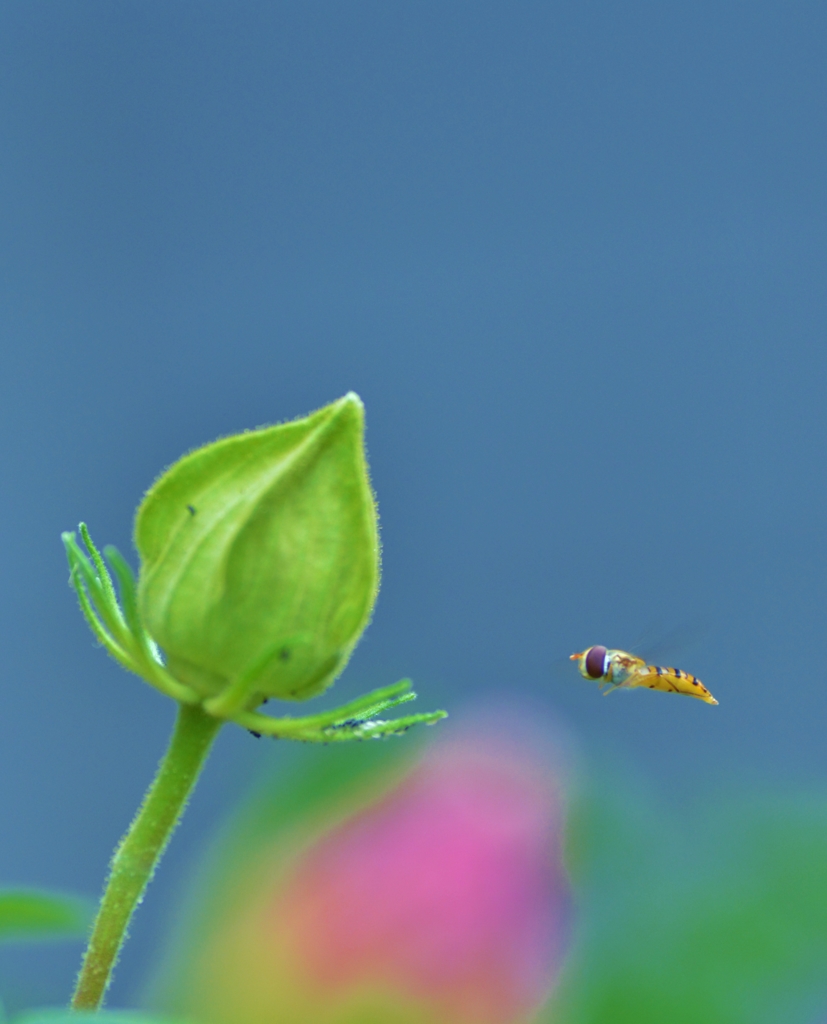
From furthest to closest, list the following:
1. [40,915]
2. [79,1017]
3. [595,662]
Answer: [595,662], [40,915], [79,1017]

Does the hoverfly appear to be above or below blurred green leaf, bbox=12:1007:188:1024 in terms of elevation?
above

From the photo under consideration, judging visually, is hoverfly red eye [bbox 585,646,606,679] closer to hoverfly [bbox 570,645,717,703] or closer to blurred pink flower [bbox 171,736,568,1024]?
hoverfly [bbox 570,645,717,703]

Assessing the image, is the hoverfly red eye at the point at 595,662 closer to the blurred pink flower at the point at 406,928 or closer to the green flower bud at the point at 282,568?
the blurred pink flower at the point at 406,928

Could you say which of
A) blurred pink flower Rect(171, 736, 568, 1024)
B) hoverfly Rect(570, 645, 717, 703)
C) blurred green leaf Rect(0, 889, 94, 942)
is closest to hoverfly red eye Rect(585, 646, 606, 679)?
hoverfly Rect(570, 645, 717, 703)

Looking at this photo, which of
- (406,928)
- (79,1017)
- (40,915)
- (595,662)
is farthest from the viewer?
(595,662)

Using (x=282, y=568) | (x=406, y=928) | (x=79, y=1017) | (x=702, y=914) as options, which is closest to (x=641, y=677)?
(x=702, y=914)

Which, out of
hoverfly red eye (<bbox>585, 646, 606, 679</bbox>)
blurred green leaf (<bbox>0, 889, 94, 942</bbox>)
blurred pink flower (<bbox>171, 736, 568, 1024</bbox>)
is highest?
hoverfly red eye (<bbox>585, 646, 606, 679</bbox>)

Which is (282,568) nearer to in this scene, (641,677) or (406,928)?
(406,928)

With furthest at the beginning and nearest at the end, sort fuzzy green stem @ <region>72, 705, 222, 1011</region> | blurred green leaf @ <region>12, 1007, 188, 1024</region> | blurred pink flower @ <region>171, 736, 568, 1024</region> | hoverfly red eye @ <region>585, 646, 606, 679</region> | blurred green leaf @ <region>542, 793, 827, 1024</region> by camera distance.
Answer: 1. hoverfly red eye @ <region>585, 646, 606, 679</region>
2. blurred green leaf @ <region>542, 793, 827, 1024</region>
3. blurred pink flower @ <region>171, 736, 568, 1024</region>
4. fuzzy green stem @ <region>72, 705, 222, 1011</region>
5. blurred green leaf @ <region>12, 1007, 188, 1024</region>
